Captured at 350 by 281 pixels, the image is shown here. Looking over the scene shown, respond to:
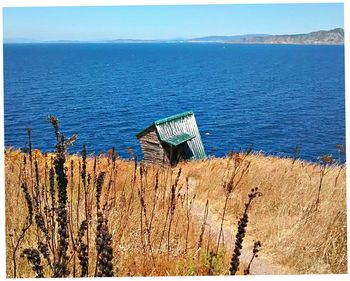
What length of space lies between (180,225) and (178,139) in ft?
13.2

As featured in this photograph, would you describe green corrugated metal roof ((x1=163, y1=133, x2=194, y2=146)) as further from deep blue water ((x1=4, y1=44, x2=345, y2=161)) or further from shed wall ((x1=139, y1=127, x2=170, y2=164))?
deep blue water ((x1=4, y1=44, x2=345, y2=161))

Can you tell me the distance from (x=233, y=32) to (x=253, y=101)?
9.89 metres

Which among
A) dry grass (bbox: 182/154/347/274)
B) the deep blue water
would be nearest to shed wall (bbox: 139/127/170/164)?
the deep blue water

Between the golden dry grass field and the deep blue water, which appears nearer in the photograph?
the golden dry grass field

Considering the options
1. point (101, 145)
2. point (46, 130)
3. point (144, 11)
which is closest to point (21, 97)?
point (46, 130)

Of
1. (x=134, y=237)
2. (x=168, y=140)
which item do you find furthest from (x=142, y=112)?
(x=134, y=237)

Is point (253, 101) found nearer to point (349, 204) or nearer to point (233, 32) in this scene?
point (233, 32)

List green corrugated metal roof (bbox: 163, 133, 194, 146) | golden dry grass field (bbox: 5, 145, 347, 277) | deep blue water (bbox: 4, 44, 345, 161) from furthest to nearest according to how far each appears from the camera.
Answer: green corrugated metal roof (bbox: 163, 133, 194, 146)
deep blue water (bbox: 4, 44, 345, 161)
golden dry grass field (bbox: 5, 145, 347, 277)

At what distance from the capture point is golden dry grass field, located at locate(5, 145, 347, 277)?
119 inches

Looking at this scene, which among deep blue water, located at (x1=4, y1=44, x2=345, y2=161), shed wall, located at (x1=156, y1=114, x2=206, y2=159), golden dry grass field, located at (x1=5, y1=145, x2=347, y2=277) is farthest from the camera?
shed wall, located at (x1=156, y1=114, x2=206, y2=159)

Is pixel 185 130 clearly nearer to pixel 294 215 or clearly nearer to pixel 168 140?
pixel 168 140

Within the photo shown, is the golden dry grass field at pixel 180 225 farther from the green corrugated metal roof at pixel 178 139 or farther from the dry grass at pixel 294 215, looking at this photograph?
the green corrugated metal roof at pixel 178 139

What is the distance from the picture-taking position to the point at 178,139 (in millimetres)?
7660

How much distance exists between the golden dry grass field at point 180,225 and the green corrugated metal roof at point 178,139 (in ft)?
8.93
